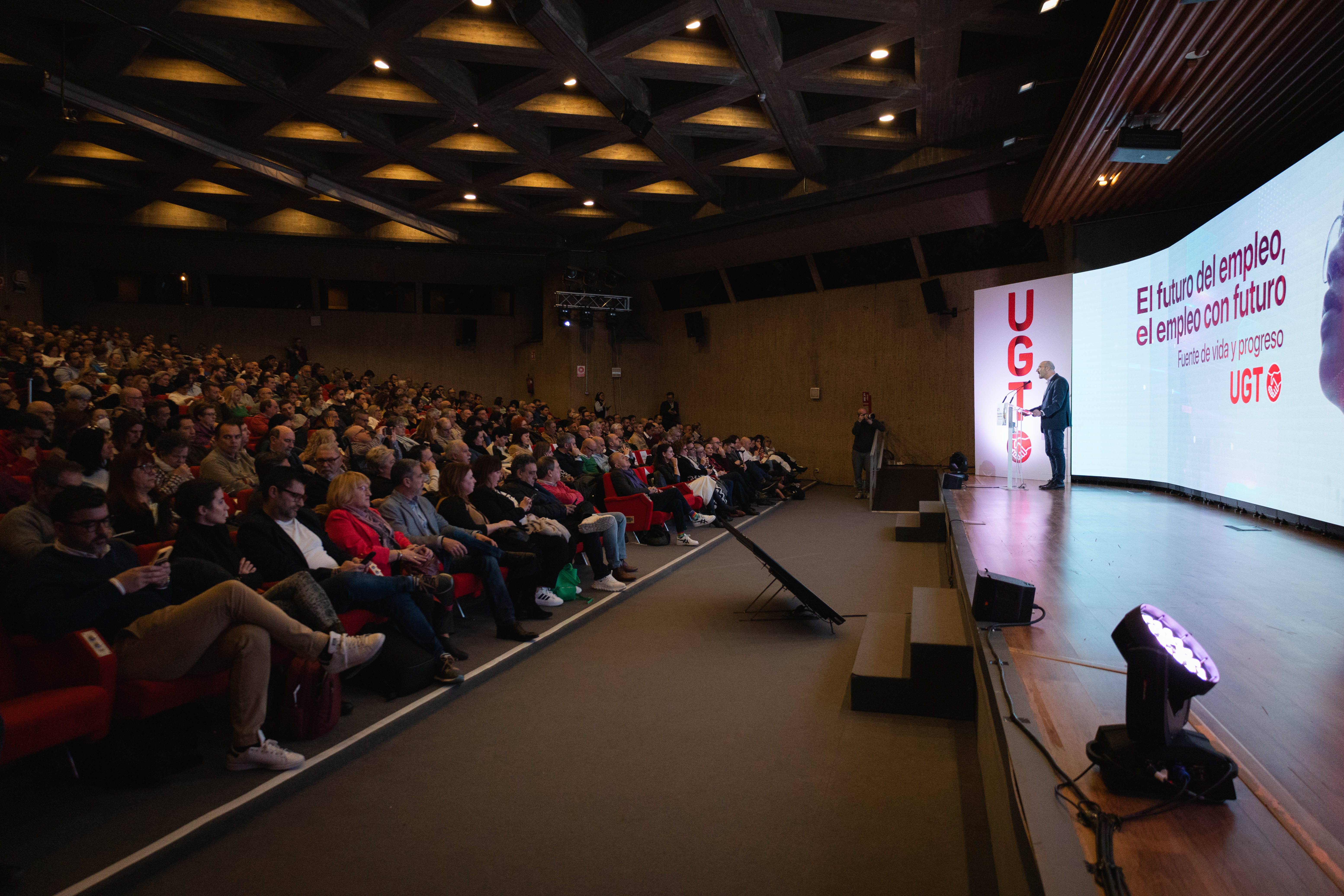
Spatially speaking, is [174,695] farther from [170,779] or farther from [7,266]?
[7,266]

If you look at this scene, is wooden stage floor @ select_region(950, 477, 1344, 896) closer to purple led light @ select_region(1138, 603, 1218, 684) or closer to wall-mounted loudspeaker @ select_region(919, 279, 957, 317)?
purple led light @ select_region(1138, 603, 1218, 684)

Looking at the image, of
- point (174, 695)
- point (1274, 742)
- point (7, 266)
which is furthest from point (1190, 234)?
point (7, 266)

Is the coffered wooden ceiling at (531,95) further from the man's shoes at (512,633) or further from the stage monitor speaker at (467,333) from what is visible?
the man's shoes at (512,633)

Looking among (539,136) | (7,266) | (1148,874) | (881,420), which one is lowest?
(1148,874)

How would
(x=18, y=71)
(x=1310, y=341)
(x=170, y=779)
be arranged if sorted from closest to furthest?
1. (x=170, y=779)
2. (x=1310, y=341)
3. (x=18, y=71)

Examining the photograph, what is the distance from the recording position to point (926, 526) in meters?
7.30

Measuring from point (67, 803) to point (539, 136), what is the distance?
27.3 feet

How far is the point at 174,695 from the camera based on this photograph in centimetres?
239

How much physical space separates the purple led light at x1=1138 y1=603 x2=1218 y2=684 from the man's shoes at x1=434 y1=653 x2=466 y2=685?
2.66m

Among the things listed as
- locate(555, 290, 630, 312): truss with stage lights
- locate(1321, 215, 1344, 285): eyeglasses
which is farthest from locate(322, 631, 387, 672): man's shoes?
locate(555, 290, 630, 312): truss with stage lights

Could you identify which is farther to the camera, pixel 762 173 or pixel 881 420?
pixel 881 420

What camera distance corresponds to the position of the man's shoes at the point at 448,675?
3.28m

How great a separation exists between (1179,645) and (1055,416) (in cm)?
636

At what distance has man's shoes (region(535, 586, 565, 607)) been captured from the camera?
4.58 m
